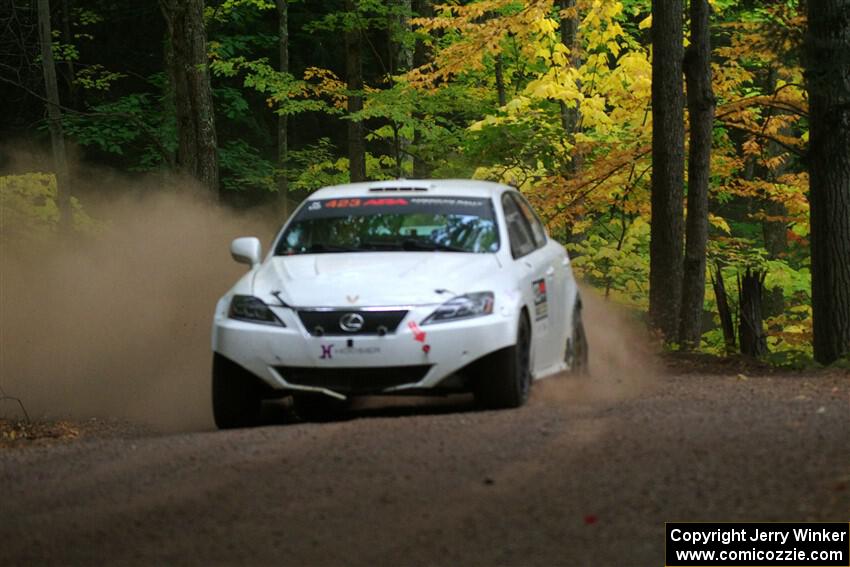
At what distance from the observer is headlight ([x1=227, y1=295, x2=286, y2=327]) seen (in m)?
10.7

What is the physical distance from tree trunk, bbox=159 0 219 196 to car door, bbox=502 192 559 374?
12.3 m

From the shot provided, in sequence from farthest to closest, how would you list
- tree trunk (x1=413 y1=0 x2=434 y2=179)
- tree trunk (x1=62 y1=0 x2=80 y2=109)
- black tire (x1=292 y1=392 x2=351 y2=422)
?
tree trunk (x1=62 y1=0 x2=80 y2=109), tree trunk (x1=413 y1=0 x2=434 y2=179), black tire (x1=292 y1=392 x2=351 y2=422)

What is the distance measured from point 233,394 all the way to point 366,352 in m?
1.17

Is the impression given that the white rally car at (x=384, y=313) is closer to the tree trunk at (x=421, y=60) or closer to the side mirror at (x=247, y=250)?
the side mirror at (x=247, y=250)

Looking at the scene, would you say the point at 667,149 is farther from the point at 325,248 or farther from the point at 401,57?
the point at 401,57

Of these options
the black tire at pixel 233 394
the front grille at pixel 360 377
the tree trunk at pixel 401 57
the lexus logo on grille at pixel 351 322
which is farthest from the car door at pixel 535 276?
the tree trunk at pixel 401 57

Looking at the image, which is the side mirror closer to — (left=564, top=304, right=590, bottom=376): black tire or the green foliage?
(left=564, top=304, right=590, bottom=376): black tire

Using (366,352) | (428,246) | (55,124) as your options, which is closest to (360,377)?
(366,352)

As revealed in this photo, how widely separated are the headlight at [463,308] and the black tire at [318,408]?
1.28m

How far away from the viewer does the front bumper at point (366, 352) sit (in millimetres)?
10406

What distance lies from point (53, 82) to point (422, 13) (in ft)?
27.5

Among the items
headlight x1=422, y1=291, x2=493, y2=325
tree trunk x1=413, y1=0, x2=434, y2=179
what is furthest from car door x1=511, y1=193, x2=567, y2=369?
tree trunk x1=413, y1=0, x2=434, y2=179

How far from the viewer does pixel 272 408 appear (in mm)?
12125

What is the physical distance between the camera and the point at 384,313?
10.4 meters
